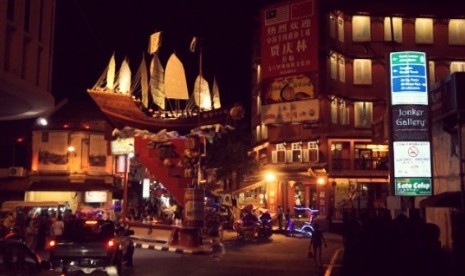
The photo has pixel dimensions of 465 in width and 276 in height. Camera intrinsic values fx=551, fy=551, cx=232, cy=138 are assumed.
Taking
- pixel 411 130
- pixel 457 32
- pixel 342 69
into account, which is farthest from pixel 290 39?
pixel 411 130

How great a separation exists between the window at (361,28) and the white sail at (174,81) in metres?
18.0

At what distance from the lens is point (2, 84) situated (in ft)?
30.4

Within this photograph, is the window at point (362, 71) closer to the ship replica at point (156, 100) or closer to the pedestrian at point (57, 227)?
the ship replica at point (156, 100)

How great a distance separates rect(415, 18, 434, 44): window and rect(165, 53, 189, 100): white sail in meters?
21.8

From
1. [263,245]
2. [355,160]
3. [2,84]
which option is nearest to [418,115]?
[263,245]

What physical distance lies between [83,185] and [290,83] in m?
17.3

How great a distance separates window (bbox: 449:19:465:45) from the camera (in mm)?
44250

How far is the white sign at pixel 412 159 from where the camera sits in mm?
20078

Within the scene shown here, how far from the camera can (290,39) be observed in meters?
37.8

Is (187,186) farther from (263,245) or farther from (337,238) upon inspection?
(337,238)

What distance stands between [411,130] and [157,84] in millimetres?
16803

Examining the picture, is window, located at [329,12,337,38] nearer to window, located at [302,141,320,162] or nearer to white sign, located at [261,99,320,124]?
white sign, located at [261,99,320,124]

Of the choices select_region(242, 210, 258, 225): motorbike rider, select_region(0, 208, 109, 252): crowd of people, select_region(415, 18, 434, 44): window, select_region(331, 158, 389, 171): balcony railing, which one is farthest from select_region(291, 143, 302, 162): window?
select_region(0, 208, 109, 252): crowd of people

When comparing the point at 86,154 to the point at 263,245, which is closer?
the point at 263,245
